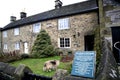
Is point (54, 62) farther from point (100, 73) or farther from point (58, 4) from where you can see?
point (58, 4)

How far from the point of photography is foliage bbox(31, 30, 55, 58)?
67.4 ft

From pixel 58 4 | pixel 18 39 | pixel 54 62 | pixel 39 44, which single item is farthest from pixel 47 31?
pixel 54 62

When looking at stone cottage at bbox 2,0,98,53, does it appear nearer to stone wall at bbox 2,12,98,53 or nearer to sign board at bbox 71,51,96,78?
stone wall at bbox 2,12,98,53

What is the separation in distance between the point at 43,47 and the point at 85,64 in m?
17.8

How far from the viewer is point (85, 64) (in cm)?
349

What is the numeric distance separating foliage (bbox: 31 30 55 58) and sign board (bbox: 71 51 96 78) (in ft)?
55.6

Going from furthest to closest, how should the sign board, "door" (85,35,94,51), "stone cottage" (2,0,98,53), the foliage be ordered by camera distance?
the foliage
"door" (85,35,94,51)
"stone cottage" (2,0,98,53)
the sign board

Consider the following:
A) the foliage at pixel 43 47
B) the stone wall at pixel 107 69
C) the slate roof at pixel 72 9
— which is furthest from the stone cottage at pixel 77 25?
the stone wall at pixel 107 69

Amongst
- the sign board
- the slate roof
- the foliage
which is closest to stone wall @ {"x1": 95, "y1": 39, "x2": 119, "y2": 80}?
the sign board

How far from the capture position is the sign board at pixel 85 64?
3.30 meters

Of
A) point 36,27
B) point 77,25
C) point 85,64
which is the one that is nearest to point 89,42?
point 77,25

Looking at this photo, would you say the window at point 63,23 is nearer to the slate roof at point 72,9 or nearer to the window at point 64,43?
the slate roof at point 72,9

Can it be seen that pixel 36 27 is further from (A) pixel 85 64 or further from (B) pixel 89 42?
(A) pixel 85 64

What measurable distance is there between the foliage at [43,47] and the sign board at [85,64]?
16939mm
